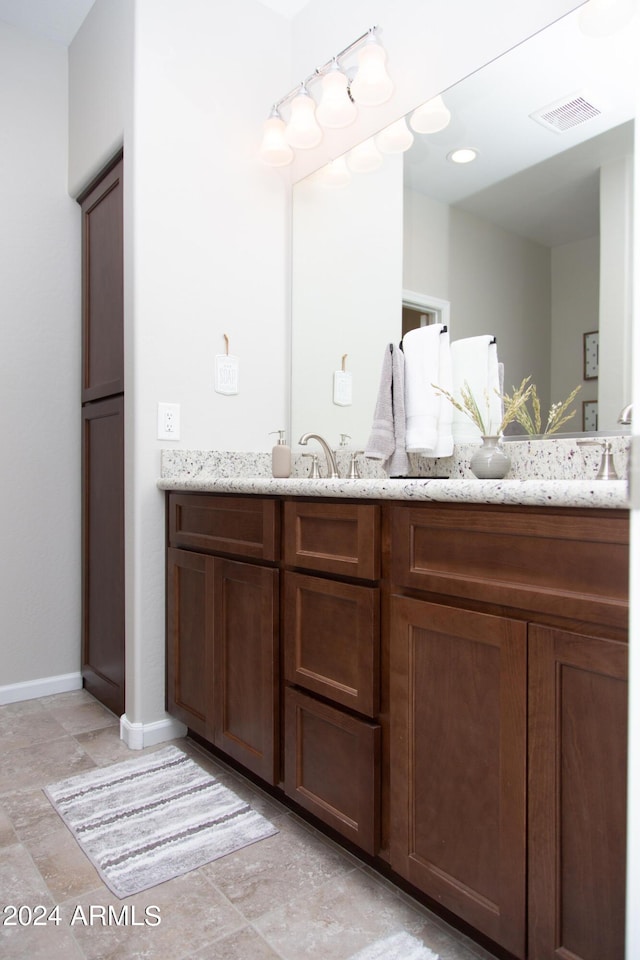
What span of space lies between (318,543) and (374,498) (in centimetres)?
22

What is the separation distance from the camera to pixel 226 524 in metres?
1.80

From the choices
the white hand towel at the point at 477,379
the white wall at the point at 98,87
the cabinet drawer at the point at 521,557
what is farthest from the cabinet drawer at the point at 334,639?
the white wall at the point at 98,87

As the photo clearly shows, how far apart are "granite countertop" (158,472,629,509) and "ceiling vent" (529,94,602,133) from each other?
37.2 inches

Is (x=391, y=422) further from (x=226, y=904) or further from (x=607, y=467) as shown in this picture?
(x=226, y=904)

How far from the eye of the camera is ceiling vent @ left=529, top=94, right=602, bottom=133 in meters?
1.48

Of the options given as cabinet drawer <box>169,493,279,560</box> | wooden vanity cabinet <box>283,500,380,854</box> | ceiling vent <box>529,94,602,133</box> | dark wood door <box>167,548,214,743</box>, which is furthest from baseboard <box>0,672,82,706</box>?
ceiling vent <box>529,94,602,133</box>

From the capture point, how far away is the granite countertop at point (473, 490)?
2.94 ft

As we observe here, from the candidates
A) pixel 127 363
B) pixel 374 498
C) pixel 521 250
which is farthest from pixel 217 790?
pixel 521 250

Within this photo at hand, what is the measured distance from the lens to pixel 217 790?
177cm

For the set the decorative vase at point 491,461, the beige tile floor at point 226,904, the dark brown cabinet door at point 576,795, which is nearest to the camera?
the dark brown cabinet door at point 576,795

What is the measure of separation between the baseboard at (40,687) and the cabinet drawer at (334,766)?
4.94 feet

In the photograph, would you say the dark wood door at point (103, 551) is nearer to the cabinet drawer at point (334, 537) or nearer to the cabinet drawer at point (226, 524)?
the cabinet drawer at point (226, 524)

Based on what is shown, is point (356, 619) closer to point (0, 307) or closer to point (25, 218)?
point (0, 307)

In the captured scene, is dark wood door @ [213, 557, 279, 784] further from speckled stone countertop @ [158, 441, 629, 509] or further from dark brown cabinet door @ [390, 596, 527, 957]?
dark brown cabinet door @ [390, 596, 527, 957]
